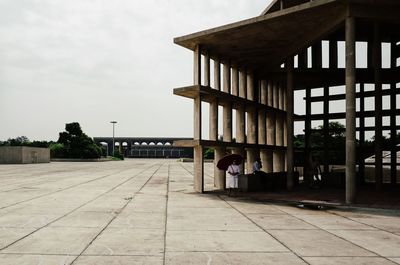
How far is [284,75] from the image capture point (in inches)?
988

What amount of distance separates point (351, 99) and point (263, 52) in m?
7.01

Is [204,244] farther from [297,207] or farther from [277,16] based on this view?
[277,16]

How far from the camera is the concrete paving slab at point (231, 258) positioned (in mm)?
7152

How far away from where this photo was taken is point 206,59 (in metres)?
20.2

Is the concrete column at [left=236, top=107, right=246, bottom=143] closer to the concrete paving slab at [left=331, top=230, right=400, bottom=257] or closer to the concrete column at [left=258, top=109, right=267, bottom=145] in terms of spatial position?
the concrete column at [left=258, top=109, right=267, bottom=145]

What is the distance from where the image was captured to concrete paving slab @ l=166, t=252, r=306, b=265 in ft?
23.5

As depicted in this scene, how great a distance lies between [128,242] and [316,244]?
390 centimetres

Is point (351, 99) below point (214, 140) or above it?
above

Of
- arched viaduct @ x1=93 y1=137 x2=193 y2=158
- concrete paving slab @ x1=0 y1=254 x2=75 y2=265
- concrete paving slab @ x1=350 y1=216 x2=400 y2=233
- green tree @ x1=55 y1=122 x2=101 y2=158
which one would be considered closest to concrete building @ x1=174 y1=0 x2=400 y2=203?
concrete paving slab @ x1=350 y1=216 x2=400 y2=233

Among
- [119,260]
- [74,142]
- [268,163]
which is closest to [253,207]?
[119,260]

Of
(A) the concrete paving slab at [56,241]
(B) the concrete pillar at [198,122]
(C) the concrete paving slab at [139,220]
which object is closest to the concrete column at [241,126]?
(B) the concrete pillar at [198,122]

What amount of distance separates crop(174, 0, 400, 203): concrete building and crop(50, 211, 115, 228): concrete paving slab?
24.5ft

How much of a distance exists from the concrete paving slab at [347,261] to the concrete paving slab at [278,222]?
309 cm

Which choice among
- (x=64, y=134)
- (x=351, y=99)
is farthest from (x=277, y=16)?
(x=64, y=134)
